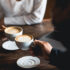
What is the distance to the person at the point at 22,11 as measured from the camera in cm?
192

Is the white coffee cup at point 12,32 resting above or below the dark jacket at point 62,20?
below

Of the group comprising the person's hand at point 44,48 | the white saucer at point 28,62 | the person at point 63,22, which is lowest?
the white saucer at point 28,62

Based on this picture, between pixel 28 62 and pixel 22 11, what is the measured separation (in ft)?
2.83

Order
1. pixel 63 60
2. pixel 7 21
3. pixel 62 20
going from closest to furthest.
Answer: pixel 62 20 < pixel 63 60 < pixel 7 21

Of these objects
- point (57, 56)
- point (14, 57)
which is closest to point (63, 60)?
point (57, 56)

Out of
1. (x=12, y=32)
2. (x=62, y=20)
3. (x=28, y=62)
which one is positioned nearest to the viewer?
(x=62, y=20)

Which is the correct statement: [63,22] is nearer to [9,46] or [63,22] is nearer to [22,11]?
[9,46]

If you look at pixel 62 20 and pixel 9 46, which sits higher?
pixel 62 20

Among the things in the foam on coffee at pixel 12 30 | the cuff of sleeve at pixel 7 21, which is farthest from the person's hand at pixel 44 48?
the cuff of sleeve at pixel 7 21

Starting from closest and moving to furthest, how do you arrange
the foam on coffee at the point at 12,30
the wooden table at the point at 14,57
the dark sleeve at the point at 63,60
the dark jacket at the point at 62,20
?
the dark jacket at the point at 62,20
the dark sleeve at the point at 63,60
the wooden table at the point at 14,57
the foam on coffee at the point at 12,30

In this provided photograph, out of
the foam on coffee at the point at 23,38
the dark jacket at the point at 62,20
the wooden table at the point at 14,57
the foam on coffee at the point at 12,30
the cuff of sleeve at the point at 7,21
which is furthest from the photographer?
the cuff of sleeve at the point at 7,21

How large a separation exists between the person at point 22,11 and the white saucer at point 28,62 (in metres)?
0.58

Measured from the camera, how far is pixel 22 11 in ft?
6.70

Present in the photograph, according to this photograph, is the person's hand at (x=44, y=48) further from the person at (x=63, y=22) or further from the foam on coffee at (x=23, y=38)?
the person at (x=63, y=22)
